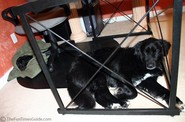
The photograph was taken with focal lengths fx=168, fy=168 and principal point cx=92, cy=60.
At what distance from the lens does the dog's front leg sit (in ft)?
3.52

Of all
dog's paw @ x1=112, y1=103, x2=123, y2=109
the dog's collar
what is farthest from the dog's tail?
the dog's collar

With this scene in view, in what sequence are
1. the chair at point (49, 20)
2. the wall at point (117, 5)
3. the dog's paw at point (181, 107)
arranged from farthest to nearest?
the wall at point (117, 5) < the chair at point (49, 20) < the dog's paw at point (181, 107)

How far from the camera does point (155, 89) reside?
46.5 inches

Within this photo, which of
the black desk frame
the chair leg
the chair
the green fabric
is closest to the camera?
the black desk frame

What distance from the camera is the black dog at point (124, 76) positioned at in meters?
1.13

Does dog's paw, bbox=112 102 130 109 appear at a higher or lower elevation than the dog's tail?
lower

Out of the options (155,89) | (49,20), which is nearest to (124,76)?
(155,89)

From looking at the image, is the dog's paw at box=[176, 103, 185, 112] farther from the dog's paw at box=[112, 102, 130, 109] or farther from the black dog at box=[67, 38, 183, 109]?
the dog's paw at box=[112, 102, 130, 109]

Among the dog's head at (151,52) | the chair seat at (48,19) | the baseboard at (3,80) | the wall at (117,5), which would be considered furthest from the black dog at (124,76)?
the wall at (117,5)

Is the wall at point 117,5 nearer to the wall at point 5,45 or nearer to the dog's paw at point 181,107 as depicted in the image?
the wall at point 5,45

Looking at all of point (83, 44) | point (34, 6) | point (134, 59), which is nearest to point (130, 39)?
point (83, 44)

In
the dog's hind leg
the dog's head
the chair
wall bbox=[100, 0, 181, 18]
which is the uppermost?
the chair

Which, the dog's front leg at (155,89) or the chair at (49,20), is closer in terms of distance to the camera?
the dog's front leg at (155,89)

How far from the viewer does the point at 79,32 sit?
92.0 inches
